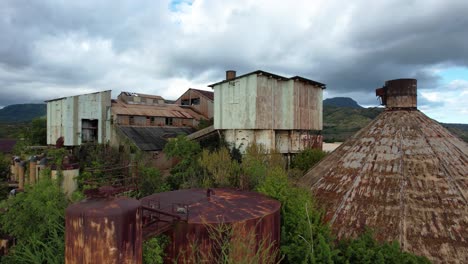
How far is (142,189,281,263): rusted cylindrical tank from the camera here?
776 centimetres

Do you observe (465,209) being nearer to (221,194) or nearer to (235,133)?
(221,194)

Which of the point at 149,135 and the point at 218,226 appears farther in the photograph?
the point at 149,135

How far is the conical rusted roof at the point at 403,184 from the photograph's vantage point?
855 centimetres

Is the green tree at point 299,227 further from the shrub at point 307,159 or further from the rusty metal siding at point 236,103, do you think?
the shrub at point 307,159

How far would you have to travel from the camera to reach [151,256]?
7.47 m

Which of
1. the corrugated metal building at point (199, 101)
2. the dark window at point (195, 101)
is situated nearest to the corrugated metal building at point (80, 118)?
the corrugated metal building at point (199, 101)

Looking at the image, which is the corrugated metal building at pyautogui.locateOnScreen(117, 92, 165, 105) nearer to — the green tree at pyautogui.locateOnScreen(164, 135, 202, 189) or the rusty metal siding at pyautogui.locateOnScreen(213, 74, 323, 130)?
the green tree at pyautogui.locateOnScreen(164, 135, 202, 189)

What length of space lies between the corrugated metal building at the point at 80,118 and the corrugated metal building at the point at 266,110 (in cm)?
1171

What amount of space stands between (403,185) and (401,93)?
471cm

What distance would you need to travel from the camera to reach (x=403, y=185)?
9.89 meters

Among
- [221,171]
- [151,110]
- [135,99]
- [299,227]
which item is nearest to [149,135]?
[151,110]

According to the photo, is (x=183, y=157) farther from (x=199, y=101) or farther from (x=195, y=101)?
(x=195, y=101)

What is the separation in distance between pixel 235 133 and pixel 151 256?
19.0 meters

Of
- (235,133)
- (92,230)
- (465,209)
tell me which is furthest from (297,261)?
(235,133)
